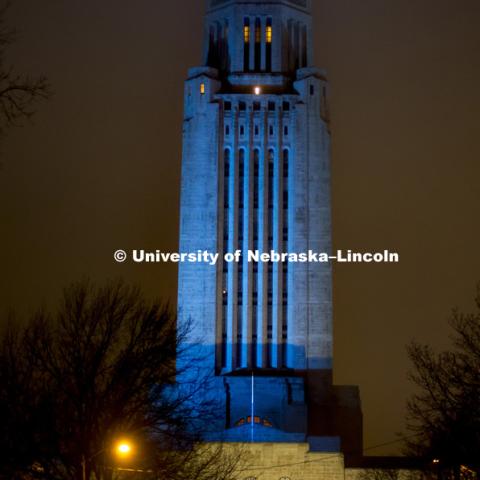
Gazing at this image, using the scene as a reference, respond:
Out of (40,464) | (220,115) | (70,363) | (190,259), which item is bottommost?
(40,464)

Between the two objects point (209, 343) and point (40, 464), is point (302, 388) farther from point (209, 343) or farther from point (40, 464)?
point (40, 464)

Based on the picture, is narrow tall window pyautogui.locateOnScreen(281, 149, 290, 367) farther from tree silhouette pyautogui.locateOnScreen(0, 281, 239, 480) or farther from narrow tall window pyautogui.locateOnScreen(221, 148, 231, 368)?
tree silhouette pyautogui.locateOnScreen(0, 281, 239, 480)

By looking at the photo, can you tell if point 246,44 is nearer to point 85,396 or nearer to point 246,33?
point 246,33

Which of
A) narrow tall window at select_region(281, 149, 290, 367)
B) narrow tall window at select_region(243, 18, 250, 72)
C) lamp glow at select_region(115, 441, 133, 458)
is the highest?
narrow tall window at select_region(243, 18, 250, 72)

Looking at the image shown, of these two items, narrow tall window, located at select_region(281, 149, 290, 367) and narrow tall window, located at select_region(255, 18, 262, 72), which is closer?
narrow tall window, located at select_region(281, 149, 290, 367)

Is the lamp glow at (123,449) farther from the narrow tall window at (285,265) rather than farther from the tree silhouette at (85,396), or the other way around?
the narrow tall window at (285,265)

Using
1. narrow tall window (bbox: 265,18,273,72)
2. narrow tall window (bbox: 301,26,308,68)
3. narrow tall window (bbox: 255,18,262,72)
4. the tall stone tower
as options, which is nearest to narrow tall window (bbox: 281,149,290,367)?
the tall stone tower

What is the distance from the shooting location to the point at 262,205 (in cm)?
10888

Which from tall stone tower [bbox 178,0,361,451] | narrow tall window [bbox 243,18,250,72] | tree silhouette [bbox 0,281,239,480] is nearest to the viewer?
tree silhouette [bbox 0,281,239,480]

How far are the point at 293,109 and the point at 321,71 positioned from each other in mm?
4679

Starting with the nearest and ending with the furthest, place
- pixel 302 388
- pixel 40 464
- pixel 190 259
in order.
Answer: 1. pixel 40 464
2. pixel 302 388
3. pixel 190 259

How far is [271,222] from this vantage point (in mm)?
109438

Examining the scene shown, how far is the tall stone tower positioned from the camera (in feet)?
346

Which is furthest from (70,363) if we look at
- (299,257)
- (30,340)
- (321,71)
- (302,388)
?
(321,71)
